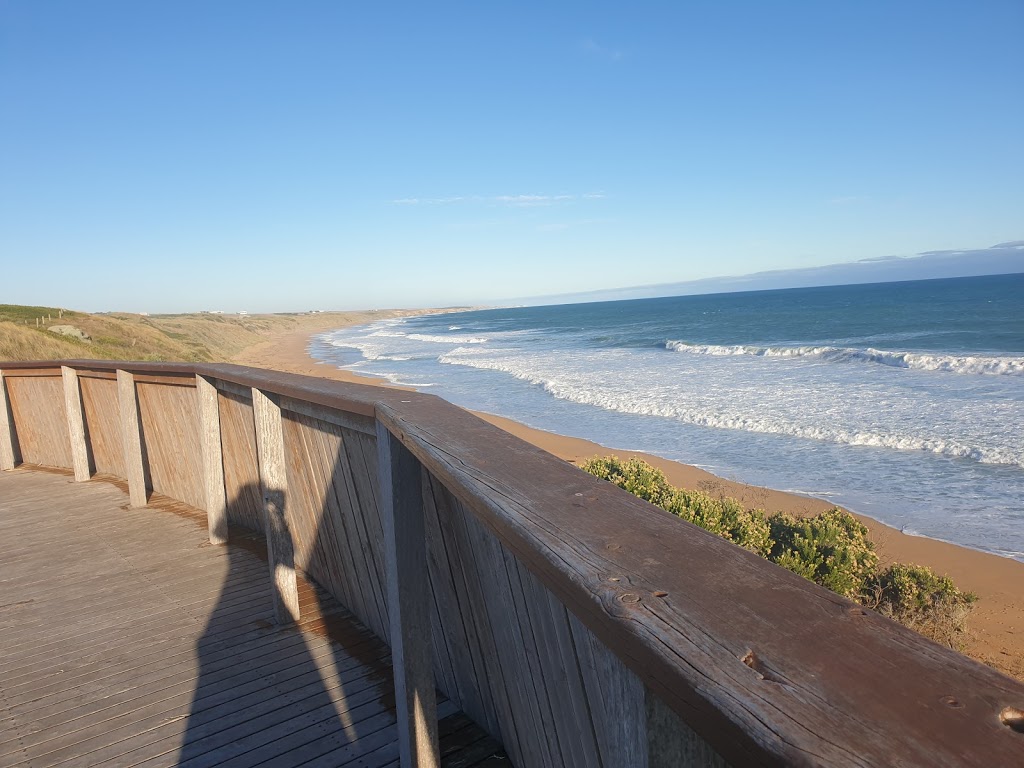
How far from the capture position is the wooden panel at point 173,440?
528cm

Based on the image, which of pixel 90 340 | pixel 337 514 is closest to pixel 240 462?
pixel 337 514

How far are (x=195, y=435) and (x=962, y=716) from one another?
18.0ft

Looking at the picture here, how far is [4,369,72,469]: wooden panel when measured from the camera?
24.0 feet

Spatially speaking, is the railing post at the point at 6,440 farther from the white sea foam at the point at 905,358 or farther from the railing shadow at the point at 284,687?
the white sea foam at the point at 905,358

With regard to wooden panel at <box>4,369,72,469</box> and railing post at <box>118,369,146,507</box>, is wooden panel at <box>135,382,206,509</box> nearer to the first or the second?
railing post at <box>118,369,146,507</box>

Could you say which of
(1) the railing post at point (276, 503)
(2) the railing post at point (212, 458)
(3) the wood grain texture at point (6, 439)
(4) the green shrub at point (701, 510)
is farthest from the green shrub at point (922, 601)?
(3) the wood grain texture at point (6, 439)

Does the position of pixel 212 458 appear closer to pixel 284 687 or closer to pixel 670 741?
pixel 284 687

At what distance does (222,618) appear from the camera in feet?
12.1

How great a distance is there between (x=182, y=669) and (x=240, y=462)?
73.8 inches

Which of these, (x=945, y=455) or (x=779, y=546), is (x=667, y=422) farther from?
(x=779, y=546)

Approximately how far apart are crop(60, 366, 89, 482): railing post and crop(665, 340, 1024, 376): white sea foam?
25.8 metres

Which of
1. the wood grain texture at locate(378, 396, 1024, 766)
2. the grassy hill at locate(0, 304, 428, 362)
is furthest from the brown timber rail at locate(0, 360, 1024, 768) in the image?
the grassy hill at locate(0, 304, 428, 362)

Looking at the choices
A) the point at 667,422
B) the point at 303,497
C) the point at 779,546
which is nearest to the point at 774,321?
the point at 667,422

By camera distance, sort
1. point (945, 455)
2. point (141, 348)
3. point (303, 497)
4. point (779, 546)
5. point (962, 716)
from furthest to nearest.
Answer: point (141, 348), point (945, 455), point (779, 546), point (303, 497), point (962, 716)
